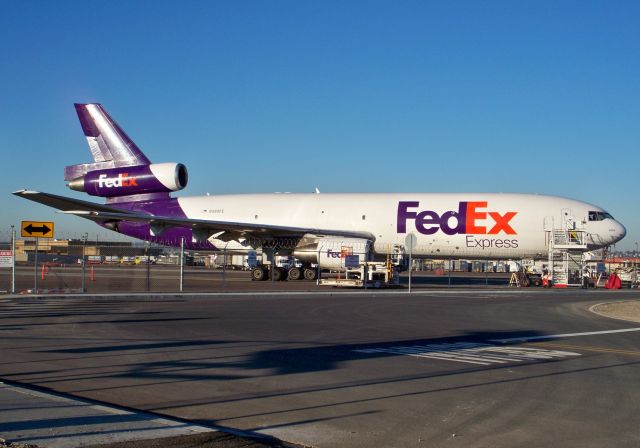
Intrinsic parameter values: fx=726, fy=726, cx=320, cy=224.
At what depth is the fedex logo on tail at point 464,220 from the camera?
35.7 meters

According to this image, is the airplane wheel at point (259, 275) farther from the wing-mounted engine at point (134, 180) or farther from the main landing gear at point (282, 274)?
the wing-mounted engine at point (134, 180)

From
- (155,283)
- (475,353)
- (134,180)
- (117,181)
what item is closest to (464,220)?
(155,283)

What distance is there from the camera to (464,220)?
36.0 m

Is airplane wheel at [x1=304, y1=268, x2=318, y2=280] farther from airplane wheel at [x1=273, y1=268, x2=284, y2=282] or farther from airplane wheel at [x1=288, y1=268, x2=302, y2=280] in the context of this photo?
airplane wheel at [x1=273, y1=268, x2=284, y2=282]

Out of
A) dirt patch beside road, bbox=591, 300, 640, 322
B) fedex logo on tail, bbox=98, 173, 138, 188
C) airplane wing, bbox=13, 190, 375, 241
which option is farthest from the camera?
fedex logo on tail, bbox=98, 173, 138, 188

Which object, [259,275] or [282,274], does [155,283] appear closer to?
[259,275]

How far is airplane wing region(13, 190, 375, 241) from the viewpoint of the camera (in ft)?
110

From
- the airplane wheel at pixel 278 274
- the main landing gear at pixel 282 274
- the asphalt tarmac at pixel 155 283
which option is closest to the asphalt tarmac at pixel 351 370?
the asphalt tarmac at pixel 155 283

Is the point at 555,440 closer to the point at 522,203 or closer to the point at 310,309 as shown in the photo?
the point at 310,309

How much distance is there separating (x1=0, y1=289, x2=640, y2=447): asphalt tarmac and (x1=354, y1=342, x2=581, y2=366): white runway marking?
35 mm

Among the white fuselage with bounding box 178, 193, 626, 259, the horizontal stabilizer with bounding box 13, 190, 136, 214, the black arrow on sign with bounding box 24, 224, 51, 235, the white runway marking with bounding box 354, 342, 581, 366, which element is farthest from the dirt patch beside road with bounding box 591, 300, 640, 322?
the horizontal stabilizer with bounding box 13, 190, 136, 214

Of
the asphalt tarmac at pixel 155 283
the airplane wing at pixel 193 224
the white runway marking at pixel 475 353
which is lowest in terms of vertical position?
the white runway marking at pixel 475 353

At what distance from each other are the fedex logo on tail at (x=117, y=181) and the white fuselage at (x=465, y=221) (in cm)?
975

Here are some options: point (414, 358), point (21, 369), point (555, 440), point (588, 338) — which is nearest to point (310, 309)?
point (588, 338)
